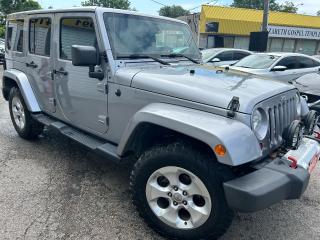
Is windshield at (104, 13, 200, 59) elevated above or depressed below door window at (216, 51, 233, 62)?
above

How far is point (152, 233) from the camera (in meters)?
2.93

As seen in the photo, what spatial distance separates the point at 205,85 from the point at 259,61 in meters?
7.55

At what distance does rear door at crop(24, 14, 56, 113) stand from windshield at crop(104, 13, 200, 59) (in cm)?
119

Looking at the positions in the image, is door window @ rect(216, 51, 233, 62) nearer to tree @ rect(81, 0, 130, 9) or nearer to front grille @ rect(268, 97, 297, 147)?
tree @ rect(81, 0, 130, 9)

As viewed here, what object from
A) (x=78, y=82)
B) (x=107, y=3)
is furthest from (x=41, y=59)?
(x=107, y=3)

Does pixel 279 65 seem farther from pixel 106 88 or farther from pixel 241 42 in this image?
pixel 241 42

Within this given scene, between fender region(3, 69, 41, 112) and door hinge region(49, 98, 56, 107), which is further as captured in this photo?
fender region(3, 69, 41, 112)

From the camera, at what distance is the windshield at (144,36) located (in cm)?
335

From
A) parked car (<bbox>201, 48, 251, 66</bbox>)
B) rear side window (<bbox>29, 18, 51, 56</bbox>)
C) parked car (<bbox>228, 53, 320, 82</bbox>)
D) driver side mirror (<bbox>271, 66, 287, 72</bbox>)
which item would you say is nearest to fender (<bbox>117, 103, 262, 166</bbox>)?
rear side window (<bbox>29, 18, 51, 56</bbox>)

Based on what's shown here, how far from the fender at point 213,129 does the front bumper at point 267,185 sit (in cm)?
16

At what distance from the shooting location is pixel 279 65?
9594mm

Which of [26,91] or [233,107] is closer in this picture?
[233,107]

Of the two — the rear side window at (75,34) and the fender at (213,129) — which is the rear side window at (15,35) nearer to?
the rear side window at (75,34)

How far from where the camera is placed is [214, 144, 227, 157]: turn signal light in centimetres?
227
